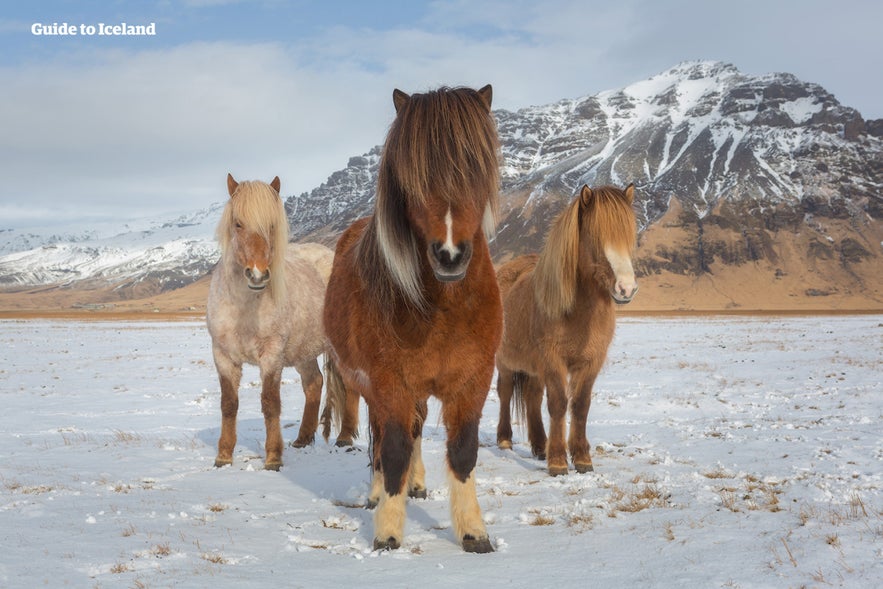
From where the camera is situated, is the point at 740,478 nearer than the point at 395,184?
No

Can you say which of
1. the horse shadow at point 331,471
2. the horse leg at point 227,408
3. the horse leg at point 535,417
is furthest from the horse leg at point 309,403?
the horse leg at point 535,417

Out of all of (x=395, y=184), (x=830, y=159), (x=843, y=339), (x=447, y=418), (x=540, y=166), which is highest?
(x=540, y=166)

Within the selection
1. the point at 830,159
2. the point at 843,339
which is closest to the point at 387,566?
the point at 843,339

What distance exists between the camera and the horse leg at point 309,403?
8445mm

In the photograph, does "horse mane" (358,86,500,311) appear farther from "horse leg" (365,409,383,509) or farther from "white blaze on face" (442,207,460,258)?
"horse leg" (365,409,383,509)

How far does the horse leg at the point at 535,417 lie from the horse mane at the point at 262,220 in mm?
3499

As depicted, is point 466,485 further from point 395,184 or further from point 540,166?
point 540,166

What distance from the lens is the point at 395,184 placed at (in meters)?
3.97

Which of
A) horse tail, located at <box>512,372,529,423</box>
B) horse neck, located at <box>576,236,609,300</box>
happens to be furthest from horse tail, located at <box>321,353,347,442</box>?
horse neck, located at <box>576,236,609,300</box>

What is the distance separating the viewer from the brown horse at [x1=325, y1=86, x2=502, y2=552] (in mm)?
3736

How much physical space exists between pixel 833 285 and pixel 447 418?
122 meters

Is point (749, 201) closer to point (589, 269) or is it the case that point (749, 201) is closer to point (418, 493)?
point (589, 269)

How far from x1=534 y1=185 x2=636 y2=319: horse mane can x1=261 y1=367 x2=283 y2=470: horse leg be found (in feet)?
10.8

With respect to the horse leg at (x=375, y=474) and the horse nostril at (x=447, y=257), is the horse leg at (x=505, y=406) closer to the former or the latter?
the horse leg at (x=375, y=474)
